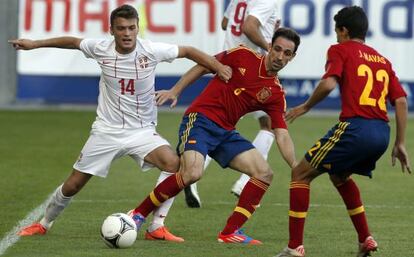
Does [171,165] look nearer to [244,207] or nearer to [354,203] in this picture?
[244,207]

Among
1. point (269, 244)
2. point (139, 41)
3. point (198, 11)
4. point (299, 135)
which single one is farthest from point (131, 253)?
point (198, 11)

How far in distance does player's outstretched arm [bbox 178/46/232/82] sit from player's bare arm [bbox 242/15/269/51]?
7.88 ft

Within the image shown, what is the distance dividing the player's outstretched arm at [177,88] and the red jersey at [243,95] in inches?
8.5

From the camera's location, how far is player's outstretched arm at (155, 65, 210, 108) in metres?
8.99

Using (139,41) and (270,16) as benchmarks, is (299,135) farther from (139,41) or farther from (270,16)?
(139,41)

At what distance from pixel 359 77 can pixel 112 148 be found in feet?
7.17

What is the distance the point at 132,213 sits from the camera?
9.11 metres

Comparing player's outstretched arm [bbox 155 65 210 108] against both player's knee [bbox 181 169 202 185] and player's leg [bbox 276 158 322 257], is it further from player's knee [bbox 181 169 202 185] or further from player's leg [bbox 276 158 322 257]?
player's leg [bbox 276 158 322 257]

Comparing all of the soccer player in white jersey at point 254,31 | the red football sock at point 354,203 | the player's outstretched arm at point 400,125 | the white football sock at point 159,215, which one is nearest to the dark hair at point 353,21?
the player's outstretched arm at point 400,125

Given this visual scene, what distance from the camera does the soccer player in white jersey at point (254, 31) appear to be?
1178cm

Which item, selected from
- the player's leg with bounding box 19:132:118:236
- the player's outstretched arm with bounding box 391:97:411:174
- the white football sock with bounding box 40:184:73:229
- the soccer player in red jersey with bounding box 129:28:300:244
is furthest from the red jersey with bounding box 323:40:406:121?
the white football sock with bounding box 40:184:73:229

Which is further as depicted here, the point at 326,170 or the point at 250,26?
the point at 250,26

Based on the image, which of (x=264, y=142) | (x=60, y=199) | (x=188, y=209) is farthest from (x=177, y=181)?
(x=264, y=142)

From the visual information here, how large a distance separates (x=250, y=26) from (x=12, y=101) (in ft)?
36.7
